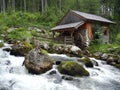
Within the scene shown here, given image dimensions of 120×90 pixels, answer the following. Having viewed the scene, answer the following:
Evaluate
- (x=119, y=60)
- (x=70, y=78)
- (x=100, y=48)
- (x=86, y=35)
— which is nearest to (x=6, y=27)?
(x=86, y=35)

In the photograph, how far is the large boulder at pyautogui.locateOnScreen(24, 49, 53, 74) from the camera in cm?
1708

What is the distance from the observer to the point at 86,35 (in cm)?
3288

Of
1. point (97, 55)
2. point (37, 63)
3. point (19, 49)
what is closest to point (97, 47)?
point (97, 55)

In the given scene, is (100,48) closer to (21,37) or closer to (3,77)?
(21,37)

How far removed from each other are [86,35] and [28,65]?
55.6 feet

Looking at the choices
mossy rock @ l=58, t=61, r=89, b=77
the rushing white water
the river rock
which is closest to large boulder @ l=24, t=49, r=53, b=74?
the rushing white water

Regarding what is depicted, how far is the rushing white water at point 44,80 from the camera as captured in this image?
48.5 feet

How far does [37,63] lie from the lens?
674 inches

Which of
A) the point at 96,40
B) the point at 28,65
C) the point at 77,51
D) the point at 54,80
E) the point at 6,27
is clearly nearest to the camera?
the point at 54,80

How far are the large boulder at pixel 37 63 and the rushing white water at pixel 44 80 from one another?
1.49ft

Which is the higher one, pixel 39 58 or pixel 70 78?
pixel 39 58

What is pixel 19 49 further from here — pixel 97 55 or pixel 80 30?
pixel 80 30

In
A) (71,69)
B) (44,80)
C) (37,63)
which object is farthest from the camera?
(71,69)

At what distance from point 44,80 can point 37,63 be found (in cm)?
170
